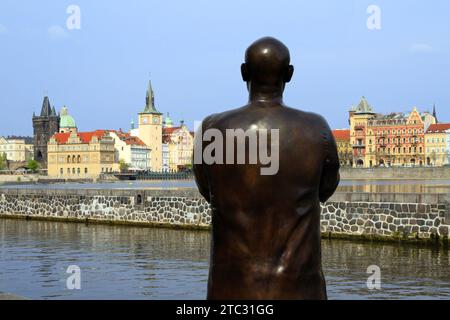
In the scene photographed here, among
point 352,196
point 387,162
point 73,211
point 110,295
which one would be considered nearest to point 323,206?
point 352,196

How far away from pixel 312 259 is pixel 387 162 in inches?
6142

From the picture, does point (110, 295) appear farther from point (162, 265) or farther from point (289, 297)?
point (289, 297)

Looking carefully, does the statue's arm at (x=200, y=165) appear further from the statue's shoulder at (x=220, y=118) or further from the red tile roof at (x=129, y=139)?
the red tile roof at (x=129, y=139)

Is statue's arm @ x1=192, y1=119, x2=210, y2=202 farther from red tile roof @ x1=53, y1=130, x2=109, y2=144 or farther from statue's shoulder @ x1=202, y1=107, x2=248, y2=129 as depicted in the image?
red tile roof @ x1=53, y1=130, x2=109, y2=144

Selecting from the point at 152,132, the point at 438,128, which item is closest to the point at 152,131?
the point at 152,132

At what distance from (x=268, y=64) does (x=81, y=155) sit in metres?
162

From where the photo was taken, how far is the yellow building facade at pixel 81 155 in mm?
160750

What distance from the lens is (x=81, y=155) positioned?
16262cm

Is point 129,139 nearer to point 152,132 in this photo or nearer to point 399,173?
point 152,132

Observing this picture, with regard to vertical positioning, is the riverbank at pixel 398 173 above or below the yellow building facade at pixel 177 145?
below

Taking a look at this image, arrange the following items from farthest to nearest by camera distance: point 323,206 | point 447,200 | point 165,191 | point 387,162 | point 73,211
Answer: point 387,162 < point 73,211 < point 165,191 < point 323,206 < point 447,200

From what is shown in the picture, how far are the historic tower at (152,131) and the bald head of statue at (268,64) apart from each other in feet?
594

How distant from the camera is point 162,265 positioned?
1734cm

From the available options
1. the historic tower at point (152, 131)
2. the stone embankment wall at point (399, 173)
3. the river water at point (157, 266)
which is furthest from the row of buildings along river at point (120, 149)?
the river water at point (157, 266)
